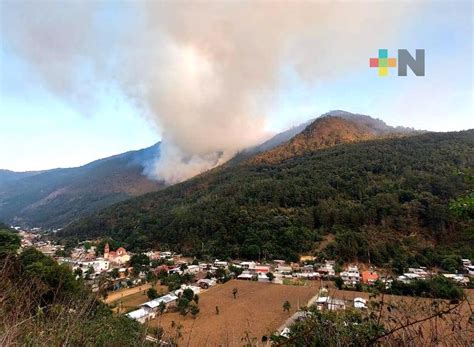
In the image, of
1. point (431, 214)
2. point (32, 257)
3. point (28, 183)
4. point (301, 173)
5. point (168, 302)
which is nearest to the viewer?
point (32, 257)

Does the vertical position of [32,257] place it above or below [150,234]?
above

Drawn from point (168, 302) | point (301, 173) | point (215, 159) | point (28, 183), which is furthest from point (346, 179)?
point (28, 183)

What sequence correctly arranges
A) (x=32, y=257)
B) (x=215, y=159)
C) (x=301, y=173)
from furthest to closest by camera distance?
(x=215, y=159), (x=301, y=173), (x=32, y=257)

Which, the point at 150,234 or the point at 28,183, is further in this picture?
the point at 28,183

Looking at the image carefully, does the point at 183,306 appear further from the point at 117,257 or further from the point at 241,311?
the point at 117,257

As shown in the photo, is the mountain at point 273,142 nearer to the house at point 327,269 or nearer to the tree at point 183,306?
the house at point 327,269

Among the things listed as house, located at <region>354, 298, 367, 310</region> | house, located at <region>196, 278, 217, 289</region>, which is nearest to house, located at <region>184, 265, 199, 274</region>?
house, located at <region>196, 278, 217, 289</region>

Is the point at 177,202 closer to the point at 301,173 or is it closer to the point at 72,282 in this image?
the point at 301,173

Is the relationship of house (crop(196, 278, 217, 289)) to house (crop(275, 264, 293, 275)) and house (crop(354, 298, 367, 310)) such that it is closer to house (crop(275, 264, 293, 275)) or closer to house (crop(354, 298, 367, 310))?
house (crop(275, 264, 293, 275))

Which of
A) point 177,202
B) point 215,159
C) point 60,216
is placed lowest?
point 60,216
